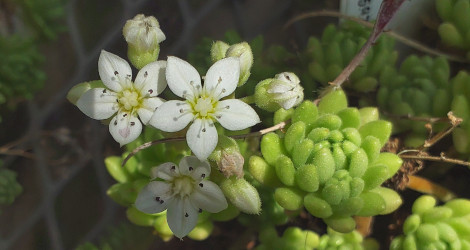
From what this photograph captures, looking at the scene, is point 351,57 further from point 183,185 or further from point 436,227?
point 183,185

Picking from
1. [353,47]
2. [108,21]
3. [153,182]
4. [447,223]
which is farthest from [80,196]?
[447,223]

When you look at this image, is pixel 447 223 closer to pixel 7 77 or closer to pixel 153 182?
pixel 153 182

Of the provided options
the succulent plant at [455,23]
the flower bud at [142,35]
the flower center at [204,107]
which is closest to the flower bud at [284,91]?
the flower center at [204,107]

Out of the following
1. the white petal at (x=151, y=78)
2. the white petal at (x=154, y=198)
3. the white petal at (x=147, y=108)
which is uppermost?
the white petal at (x=151, y=78)

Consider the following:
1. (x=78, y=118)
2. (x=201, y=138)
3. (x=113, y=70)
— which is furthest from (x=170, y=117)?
(x=78, y=118)

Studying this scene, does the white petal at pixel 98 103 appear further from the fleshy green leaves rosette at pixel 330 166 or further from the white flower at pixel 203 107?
the fleshy green leaves rosette at pixel 330 166

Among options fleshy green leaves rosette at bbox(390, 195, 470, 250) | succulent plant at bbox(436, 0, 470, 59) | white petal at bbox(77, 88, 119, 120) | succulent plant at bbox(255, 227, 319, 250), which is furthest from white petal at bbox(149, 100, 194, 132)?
succulent plant at bbox(436, 0, 470, 59)

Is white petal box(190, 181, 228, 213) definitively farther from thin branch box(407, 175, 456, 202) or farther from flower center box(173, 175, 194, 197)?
thin branch box(407, 175, 456, 202)

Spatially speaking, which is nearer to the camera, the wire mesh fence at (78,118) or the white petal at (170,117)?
the white petal at (170,117)
